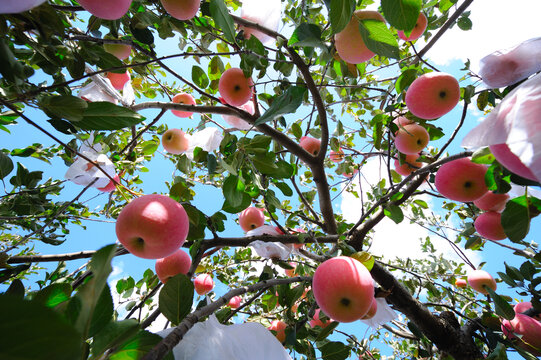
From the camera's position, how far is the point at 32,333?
8.9 inches

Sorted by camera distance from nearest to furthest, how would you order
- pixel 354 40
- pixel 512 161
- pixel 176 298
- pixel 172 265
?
pixel 176 298 < pixel 512 161 < pixel 354 40 < pixel 172 265

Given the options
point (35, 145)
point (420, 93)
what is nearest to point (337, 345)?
point (420, 93)

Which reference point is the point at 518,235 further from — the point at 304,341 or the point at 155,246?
the point at 155,246

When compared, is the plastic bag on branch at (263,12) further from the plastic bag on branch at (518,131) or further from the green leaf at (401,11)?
the plastic bag on branch at (518,131)

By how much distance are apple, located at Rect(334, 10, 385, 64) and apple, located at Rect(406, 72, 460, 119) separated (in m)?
0.40

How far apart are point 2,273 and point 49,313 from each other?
1499mm

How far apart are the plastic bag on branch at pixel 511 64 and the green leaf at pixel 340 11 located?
2.75ft

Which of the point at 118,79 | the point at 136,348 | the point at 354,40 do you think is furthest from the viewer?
the point at 118,79

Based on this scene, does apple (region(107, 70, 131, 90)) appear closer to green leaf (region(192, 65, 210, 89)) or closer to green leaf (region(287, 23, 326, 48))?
green leaf (region(192, 65, 210, 89))

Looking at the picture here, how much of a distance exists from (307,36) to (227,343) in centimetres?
116

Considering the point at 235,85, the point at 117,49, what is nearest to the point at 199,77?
the point at 235,85

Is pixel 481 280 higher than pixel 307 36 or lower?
lower

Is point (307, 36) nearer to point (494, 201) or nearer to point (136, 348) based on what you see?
point (136, 348)

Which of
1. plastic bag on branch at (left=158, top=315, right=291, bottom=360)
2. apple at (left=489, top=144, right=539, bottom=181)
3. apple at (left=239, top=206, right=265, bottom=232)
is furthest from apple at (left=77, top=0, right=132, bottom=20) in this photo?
apple at (left=239, top=206, right=265, bottom=232)
